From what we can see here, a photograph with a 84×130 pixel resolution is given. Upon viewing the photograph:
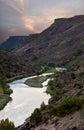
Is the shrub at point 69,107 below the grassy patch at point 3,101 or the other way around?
below

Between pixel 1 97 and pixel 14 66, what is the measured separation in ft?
336

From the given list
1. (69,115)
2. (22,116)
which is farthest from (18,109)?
(69,115)

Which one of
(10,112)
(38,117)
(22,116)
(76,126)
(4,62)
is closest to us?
(76,126)

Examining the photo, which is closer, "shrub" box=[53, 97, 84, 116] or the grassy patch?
"shrub" box=[53, 97, 84, 116]

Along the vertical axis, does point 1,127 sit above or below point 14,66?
below

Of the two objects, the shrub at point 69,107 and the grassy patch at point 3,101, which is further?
the grassy patch at point 3,101

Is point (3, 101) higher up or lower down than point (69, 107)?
higher up

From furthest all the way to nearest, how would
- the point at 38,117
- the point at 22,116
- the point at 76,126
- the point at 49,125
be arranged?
the point at 22,116 < the point at 38,117 < the point at 49,125 < the point at 76,126

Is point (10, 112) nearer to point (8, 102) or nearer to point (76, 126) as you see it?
point (8, 102)

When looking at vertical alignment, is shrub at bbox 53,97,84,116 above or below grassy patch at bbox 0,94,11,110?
below

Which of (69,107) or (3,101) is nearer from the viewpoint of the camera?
(69,107)

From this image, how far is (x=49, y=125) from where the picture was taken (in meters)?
34.3

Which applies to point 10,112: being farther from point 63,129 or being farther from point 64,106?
point 63,129

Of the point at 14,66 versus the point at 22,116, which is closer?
the point at 22,116
